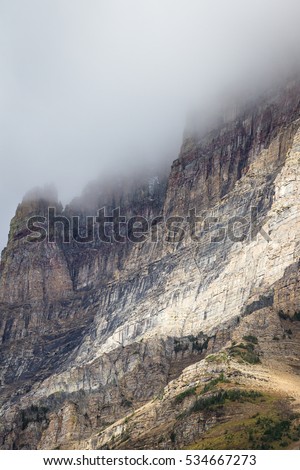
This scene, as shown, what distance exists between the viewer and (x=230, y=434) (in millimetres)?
184750

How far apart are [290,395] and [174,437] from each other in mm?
20186
